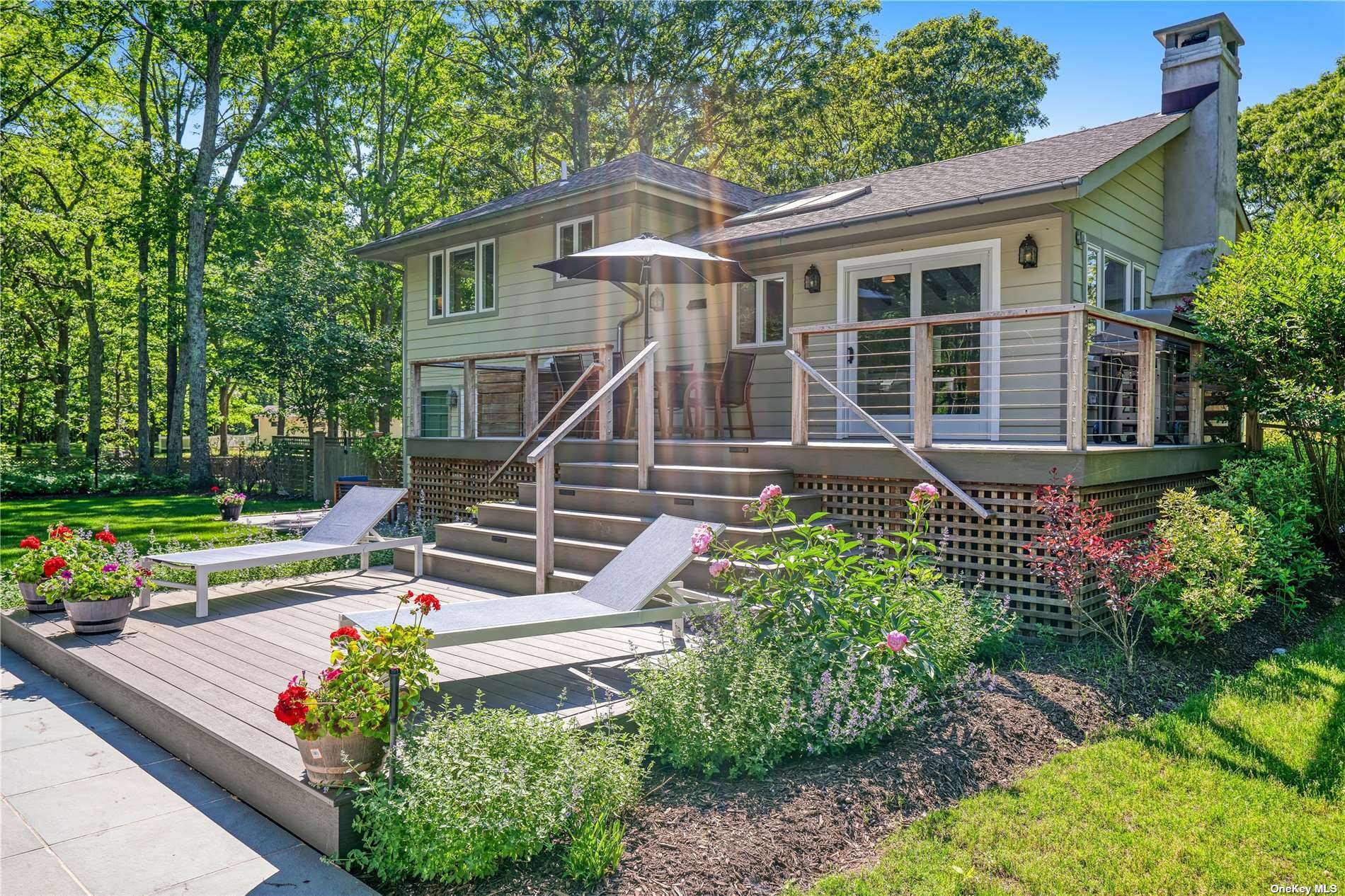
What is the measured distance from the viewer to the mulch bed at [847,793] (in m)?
2.89

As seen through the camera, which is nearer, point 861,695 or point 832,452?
point 861,695

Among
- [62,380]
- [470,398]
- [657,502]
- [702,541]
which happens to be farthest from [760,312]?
[62,380]

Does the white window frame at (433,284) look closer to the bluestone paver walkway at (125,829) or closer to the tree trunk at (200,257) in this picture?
the tree trunk at (200,257)

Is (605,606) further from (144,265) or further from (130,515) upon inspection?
(144,265)

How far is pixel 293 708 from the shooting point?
9.95 feet

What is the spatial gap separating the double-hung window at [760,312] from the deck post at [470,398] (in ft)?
11.4

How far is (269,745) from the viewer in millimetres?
3598

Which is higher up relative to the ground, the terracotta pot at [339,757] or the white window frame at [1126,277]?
the white window frame at [1126,277]

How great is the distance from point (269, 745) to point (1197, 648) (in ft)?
18.4

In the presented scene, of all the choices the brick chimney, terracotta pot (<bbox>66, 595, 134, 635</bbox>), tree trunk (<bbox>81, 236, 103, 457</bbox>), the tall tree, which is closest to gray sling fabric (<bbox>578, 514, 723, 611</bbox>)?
terracotta pot (<bbox>66, 595, 134, 635</bbox>)

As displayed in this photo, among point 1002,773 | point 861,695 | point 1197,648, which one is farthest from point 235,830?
point 1197,648

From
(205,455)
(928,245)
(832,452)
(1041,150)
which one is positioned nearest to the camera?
(832,452)

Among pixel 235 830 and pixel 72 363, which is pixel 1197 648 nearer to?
pixel 235 830

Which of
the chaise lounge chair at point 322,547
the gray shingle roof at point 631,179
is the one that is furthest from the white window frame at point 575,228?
the chaise lounge chair at point 322,547
